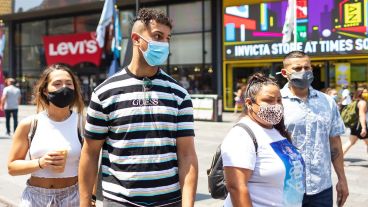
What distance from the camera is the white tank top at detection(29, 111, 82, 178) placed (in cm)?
349

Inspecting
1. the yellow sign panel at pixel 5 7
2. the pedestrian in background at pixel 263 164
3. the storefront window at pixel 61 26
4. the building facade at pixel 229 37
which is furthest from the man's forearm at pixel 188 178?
the yellow sign panel at pixel 5 7

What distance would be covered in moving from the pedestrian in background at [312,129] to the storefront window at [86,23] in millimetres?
29114

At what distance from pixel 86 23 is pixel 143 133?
31097 mm

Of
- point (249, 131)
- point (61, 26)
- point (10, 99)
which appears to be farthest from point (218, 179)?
point (61, 26)

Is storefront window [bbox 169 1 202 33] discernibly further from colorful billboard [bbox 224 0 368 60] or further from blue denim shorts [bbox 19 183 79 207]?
blue denim shorts [bbox 19 183 79 207]

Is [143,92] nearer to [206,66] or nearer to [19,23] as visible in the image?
[206,66]

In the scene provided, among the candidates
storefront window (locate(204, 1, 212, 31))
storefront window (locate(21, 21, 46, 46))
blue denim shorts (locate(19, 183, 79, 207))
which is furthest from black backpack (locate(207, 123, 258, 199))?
storefront window (locate(21, 21, 46, 46))

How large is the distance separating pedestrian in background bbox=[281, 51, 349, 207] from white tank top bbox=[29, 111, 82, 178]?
1.62 m

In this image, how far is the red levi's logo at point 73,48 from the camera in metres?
32.3

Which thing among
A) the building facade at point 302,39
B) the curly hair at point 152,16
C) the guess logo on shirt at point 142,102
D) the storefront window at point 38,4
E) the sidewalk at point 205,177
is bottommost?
the sidewalk at point 205,177

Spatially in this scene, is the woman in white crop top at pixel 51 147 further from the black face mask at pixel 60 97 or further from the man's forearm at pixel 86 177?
the man's forearm at pixel 86 177

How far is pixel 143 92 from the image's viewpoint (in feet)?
8.89

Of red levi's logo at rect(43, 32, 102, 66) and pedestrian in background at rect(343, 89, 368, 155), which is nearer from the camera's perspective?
pedestrian in background at rect(343, 89, 368, 155)

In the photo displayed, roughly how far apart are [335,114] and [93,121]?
2.21 metres
